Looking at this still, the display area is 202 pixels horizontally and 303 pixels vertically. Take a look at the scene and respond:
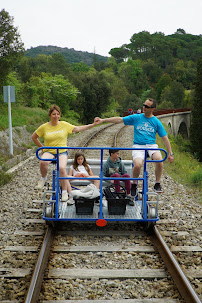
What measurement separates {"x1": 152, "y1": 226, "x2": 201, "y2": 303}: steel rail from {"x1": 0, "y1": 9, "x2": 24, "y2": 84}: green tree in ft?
43.7

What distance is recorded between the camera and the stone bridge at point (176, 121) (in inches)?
1938

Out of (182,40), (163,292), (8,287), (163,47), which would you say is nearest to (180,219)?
(163,292)

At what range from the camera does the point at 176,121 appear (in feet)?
188

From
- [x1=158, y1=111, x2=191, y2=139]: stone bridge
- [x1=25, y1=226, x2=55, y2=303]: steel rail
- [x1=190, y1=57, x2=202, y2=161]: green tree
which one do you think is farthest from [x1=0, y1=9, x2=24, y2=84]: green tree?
[x1=158, y1=111, x2=191, y2=139]: stone bridge

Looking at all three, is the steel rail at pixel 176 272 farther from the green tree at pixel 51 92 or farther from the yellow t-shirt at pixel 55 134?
the green tree at pixel 51 92

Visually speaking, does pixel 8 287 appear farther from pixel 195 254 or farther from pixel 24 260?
pixel 195 254

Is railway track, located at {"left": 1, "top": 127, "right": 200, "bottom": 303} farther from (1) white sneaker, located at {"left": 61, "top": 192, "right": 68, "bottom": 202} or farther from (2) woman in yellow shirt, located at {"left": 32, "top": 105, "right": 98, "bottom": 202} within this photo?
(2) woman in yellow shirt, located at {"left": 32, "top": 105, "right": 98, "bottom": 202}

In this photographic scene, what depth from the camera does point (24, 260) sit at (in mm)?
4449

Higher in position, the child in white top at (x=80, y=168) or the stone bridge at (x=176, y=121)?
the child in white top at (x=80, y=168)

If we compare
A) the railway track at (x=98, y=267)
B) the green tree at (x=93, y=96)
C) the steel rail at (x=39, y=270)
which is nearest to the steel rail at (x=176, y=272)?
the railway track at (x=98, y=267)

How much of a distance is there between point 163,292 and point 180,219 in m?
2.64

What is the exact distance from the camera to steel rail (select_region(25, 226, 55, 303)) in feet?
11.3

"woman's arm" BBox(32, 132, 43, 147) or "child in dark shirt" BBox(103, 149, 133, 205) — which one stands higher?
"woman's arm" BBox(32, 132, 43, 147)

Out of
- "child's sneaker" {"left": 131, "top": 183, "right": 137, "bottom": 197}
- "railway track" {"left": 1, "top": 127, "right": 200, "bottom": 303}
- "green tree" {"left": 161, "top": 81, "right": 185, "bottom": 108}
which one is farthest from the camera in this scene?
"green tree" {"left": 161, "top": 81, "right": 185, "bottom": 108}
